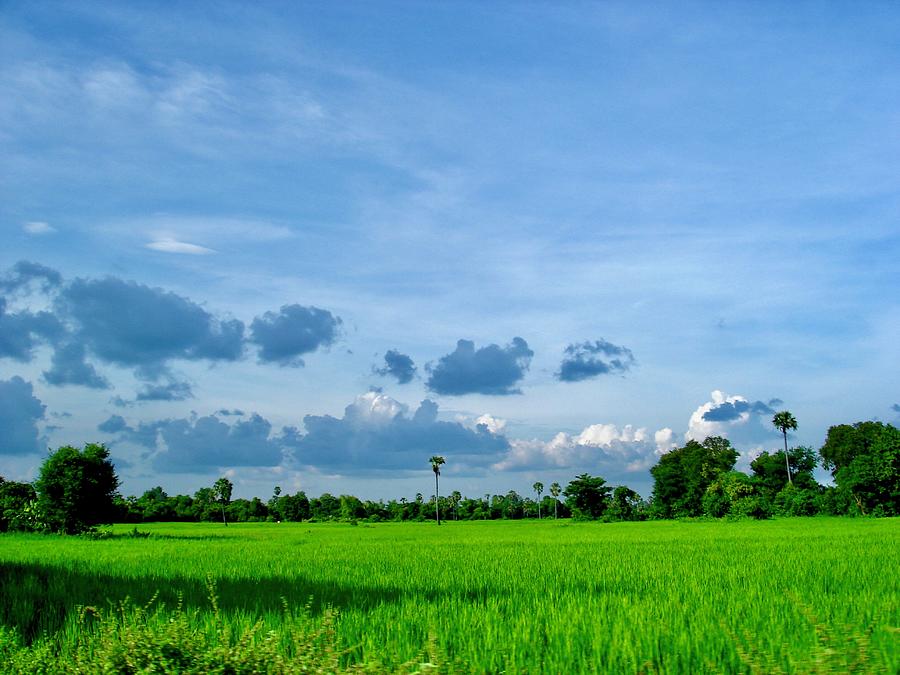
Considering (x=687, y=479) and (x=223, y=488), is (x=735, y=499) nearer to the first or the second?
(x=687, y=479)

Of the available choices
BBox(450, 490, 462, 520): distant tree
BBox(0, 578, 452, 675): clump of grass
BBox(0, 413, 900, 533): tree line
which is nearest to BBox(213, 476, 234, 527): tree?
BBox(0, 413, 900, 533): tree line

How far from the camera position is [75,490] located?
36438mm

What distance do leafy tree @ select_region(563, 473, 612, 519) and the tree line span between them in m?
0.12

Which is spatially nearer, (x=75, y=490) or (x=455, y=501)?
(x=75, y=490)

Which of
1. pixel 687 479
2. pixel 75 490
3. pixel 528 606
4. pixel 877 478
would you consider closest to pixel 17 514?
pixel 75 490

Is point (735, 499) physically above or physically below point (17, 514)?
below

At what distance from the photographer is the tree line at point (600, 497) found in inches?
1463

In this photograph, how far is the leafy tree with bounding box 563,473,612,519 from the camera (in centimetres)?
8344

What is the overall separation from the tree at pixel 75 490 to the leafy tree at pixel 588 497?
5901cm

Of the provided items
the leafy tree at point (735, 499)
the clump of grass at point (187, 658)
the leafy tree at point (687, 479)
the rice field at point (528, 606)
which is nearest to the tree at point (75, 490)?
the rice field at point (528, 606)

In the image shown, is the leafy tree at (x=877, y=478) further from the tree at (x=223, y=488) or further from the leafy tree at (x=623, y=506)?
the tree at (x=223, y=488)

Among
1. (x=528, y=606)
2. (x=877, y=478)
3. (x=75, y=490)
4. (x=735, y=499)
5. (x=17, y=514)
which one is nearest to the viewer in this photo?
(x=528, y=606)

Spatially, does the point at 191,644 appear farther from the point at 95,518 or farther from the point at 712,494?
the point at 712,494

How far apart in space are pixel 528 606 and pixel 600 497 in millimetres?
78256
